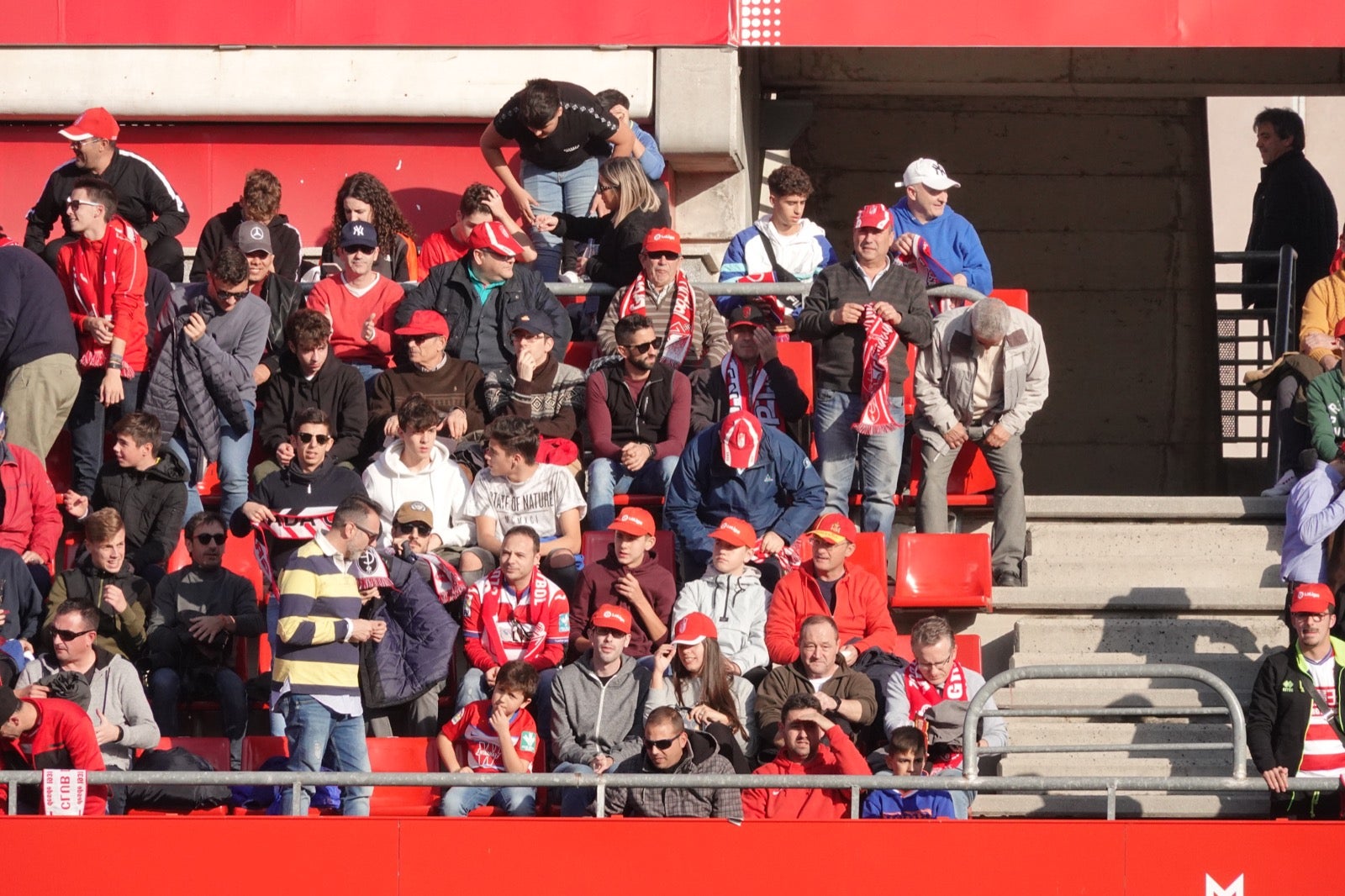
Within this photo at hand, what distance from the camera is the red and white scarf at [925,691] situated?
941cm

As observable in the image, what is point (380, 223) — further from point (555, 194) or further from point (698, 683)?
point (698, 683)

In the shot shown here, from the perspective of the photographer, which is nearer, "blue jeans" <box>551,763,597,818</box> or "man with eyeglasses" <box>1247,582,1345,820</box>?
"man with eyeglasses" <box>1247,582,1345,820</box>

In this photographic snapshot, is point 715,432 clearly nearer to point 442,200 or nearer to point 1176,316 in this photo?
point 442,200

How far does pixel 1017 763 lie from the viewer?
9891 mm

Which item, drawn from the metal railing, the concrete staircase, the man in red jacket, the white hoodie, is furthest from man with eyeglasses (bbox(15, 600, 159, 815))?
the metal railing

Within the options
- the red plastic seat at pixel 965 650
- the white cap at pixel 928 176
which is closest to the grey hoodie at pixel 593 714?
the red plastic seat at pixel 965 650

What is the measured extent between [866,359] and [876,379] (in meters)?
0.12

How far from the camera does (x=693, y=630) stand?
9.41 metres

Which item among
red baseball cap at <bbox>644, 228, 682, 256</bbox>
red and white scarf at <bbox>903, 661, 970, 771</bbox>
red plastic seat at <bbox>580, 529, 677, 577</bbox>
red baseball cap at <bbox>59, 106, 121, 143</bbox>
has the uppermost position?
red baseball cap at <bbox>59, 106, 121, 143</bbox>

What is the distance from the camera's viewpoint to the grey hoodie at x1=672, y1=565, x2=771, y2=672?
9.93 meters

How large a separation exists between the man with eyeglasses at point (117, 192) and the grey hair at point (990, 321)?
478cm

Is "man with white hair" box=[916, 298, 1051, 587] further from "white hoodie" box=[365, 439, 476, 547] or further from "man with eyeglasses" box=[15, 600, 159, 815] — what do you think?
"man with eyeglasses" box=[15, 600, 159, 815]

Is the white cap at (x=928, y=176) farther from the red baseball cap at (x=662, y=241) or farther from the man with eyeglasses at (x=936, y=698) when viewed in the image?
the man with eyeglasses at (x=936, y=698)

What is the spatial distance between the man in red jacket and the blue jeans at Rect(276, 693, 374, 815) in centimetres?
82
